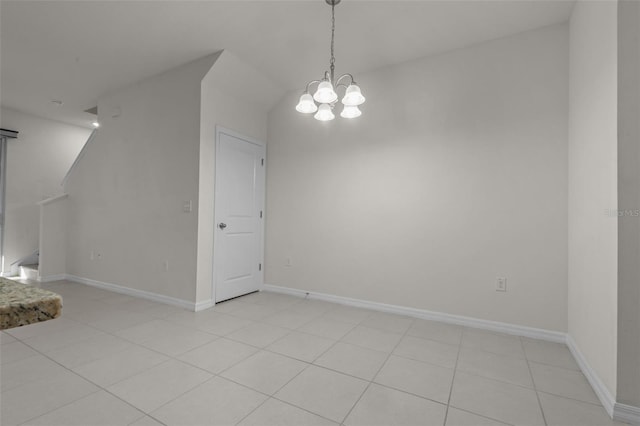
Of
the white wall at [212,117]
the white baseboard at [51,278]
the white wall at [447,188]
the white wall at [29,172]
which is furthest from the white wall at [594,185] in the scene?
the white wall at [29,172]

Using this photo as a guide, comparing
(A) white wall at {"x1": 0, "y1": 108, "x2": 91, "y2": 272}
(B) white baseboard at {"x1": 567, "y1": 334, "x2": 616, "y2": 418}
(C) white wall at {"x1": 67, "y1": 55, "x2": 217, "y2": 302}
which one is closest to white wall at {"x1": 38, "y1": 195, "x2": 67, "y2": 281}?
(C) white wall at {"x1": 67, "y1": 55, "x2": 217, "y2": 302}

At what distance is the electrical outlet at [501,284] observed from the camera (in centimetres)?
281

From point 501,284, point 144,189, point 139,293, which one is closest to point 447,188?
point 501,284

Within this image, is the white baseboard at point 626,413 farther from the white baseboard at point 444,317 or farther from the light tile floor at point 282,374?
the white baseboard at point 444,317

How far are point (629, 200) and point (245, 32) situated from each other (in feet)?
10.6

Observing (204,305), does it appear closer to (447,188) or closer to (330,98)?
(330,98)

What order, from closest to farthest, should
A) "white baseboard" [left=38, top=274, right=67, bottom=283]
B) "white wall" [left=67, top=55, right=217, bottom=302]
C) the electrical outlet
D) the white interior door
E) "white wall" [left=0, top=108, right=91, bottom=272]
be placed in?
the electrical outlet
"white wall" [left=67, top=55, right=217, bottom=302]
the white interior door
"white baseboard" [left=38, top=274, right=67, bottom=283]
"white wall" [left=0, top=108, right=91, bottom=272]

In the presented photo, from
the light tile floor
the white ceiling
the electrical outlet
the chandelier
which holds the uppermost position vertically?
the white ceiling

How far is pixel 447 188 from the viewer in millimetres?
3086

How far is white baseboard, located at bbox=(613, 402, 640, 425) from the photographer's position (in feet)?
5.09

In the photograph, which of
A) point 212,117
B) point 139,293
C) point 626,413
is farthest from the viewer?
point 139,293

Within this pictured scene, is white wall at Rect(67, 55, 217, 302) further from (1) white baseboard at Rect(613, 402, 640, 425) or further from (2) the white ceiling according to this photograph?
(1) white baseboard at Rect(613, 402, 640, 425)

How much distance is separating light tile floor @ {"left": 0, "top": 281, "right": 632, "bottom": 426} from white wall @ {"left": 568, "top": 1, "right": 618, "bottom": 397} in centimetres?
35

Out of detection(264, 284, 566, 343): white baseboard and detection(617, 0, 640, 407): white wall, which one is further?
detection(264, 284, 566, 343): white baseboard
